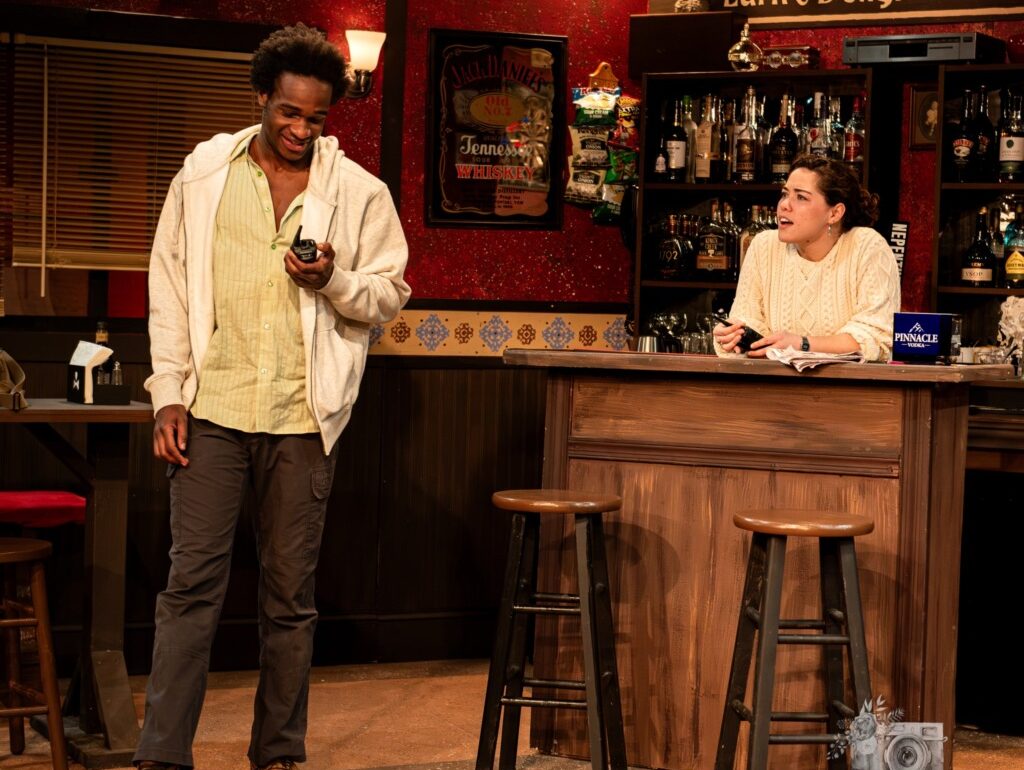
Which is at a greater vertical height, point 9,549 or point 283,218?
point 283,218

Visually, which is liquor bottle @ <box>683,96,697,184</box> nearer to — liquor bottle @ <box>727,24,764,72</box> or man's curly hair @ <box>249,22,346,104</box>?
liquor bottle @ <box>727,24,764,72</box>

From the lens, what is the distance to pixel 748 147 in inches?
224

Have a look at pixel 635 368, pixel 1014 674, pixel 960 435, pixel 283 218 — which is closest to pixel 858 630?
pixel 960 435

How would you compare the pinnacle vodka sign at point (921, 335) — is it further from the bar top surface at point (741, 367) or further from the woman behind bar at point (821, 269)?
the woman behind bar at point (821, 269)

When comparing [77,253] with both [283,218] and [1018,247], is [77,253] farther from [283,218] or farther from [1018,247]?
[1018,247]

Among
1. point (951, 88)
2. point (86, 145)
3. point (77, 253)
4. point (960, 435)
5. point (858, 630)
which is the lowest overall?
point (858, 630)

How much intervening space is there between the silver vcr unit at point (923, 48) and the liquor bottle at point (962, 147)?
22cm

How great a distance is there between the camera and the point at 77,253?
5.22 metres

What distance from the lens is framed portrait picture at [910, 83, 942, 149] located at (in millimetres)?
5727

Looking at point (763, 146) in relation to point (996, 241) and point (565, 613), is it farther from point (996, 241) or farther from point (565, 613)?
point (565, 613)

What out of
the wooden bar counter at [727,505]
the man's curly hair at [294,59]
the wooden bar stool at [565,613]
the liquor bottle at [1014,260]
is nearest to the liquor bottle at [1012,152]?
the liquor bottle at [1014,260]

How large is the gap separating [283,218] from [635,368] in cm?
111

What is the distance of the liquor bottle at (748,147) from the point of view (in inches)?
224

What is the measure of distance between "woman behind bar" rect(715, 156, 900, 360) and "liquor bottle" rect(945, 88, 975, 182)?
1070 mm
